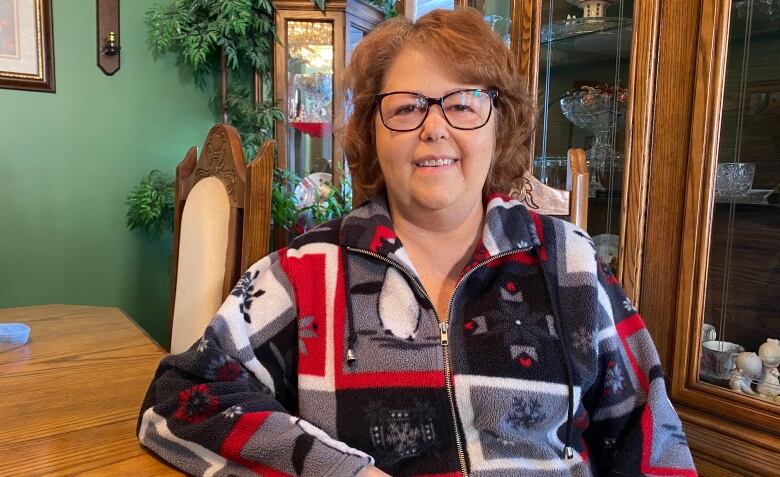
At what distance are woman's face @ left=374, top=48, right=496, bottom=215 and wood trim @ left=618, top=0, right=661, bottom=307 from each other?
1.46 feet

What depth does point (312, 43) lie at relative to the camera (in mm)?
2615

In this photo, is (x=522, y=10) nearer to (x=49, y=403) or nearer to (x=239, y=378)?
(x=239, y=378)

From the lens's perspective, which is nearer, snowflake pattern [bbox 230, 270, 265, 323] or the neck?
snowflake pattern [bbox 230, 270, 265, 323]

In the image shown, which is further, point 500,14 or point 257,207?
point 500,14

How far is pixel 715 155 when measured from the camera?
1.13 m

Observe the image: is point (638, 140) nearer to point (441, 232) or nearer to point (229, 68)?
point (441, 232)

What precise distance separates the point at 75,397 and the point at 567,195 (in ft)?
3.64

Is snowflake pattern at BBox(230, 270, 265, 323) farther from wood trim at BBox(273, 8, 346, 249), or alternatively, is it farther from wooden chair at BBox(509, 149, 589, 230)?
wood trim at BBox(273, 8, 346, 249)

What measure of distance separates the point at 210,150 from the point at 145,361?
56 centimetres

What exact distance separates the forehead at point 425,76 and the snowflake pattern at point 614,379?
527 millimetres

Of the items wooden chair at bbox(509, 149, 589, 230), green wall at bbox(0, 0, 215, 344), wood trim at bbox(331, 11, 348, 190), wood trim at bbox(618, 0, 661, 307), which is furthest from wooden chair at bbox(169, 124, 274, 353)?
green wall at bbox(0, 0, 215, 344)

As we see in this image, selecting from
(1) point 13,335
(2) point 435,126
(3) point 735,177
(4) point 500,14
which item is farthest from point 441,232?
(1) point 13,335

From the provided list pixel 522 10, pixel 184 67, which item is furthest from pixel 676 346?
pixel 184 67

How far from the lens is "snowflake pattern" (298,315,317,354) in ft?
2.92
